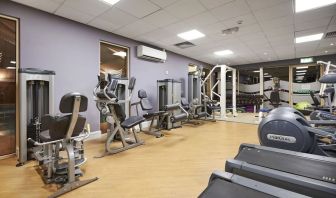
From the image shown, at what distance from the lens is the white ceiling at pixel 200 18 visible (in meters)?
3.18

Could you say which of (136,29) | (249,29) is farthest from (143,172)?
(249,29)

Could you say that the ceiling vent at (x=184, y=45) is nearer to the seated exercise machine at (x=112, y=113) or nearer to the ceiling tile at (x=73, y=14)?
the ceiling tile at (x=73, y=14)

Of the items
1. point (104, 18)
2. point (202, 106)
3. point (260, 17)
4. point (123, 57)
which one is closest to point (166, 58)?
point (123, 57)

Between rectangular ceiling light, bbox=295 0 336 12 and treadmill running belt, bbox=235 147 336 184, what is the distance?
302cm

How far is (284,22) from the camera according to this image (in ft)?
13.1

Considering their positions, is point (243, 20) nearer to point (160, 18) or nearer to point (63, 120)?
point (160, 18)

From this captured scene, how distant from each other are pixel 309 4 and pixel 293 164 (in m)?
3.32

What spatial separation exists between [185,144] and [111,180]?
1.83 m

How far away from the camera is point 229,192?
3.71ft

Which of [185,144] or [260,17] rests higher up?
[260,17]

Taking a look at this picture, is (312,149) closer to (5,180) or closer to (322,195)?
(322,195)

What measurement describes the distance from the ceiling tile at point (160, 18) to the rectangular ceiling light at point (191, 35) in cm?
82

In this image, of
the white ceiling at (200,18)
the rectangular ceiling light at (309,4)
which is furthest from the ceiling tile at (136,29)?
the rectangular ceiling light at (309,4)

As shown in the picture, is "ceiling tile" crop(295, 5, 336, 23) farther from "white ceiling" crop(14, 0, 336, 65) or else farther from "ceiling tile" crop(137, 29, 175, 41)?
"ceiling tile" crop(137, 29, 175, 41)
